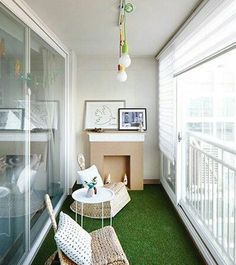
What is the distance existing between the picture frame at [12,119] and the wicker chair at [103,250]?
66cm

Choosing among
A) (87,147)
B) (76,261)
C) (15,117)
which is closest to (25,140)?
(15,117)

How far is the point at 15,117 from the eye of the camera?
7.64 ft

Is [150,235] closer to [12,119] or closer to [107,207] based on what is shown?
[107,207]

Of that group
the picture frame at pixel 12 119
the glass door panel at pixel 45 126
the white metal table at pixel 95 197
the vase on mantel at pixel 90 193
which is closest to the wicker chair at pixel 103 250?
the white metal table at pixel 95 197

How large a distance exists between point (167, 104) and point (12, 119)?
8.06ft

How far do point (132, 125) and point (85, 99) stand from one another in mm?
979

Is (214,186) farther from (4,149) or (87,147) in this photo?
(87,147)

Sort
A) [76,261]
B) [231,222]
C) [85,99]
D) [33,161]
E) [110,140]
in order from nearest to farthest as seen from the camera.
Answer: [76,261] < [231,222] < [33,161] < [110,140] < [85,99]

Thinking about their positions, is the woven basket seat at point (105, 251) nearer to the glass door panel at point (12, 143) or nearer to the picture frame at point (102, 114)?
the glass door panel at point (12, 143)

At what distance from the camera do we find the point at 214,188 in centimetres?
259

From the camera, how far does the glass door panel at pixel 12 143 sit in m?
2.13

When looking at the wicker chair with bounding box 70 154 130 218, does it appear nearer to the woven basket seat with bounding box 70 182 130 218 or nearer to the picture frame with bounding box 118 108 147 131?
the woven basket seat with bounding box 70 182 130 218

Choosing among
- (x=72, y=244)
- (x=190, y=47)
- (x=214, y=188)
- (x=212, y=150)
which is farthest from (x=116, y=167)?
(x=72, y=244)

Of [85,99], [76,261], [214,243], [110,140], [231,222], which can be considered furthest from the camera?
[85,99]
